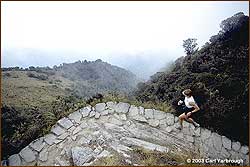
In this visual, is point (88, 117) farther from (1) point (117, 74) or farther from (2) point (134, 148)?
(1) point (117, 74)

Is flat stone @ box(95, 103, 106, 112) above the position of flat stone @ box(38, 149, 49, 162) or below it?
above

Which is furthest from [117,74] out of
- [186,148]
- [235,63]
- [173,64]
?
[186,148]

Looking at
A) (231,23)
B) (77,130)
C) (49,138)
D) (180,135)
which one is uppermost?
(231,23)

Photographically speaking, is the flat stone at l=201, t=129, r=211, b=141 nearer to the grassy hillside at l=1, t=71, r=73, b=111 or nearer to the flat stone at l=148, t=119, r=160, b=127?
the flat stone at l=148, t=119, r=160, b=127

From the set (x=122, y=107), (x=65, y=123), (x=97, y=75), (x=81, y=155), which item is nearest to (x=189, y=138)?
(x=122, y=107)

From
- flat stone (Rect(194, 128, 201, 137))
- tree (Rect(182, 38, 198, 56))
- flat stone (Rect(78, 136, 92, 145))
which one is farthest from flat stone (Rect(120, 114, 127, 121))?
tree (Rect(182, 38, 198, 56))

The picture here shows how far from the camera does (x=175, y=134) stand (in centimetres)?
919

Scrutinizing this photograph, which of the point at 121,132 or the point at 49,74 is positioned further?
the point at 49,74

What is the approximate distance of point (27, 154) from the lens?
8250 mm

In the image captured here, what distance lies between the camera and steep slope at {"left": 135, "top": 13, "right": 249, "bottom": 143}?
9648 mm

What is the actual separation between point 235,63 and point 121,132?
4.68 m

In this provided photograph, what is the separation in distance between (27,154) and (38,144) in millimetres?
352

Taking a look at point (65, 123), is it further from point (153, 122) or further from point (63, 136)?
point (153, 122)

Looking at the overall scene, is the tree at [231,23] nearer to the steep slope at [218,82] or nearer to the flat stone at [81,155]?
the steep slope at [218,82]
